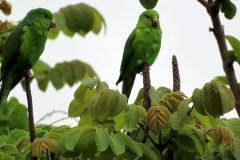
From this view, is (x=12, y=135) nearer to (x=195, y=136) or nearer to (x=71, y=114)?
(x=71, y=114)

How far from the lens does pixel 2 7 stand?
17.6 ft

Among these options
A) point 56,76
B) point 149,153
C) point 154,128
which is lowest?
point 149,153

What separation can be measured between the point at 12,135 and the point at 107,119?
1755 millimetres

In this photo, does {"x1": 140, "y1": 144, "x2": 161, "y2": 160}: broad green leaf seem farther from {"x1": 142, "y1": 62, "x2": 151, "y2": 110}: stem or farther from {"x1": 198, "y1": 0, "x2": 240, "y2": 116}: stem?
{"x1": 198, "y1": 0, "x2": 240, "y2": 116}: stem

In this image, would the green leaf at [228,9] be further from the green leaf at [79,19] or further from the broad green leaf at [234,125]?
the green leaf at [79,19]

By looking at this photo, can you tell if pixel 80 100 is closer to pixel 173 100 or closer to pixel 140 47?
pixel 173 100

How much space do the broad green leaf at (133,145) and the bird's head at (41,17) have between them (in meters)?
3.09

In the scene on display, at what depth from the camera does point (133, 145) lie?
8.83ft

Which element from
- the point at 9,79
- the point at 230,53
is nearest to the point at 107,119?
the point at 230,53

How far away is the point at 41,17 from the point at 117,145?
3279 millimetres

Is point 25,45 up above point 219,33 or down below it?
above

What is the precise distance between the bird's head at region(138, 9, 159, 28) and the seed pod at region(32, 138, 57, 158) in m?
3.07

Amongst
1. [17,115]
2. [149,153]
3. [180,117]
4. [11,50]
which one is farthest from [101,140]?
[17,115]

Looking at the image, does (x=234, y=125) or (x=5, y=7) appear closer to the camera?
(x=234, y=125)
